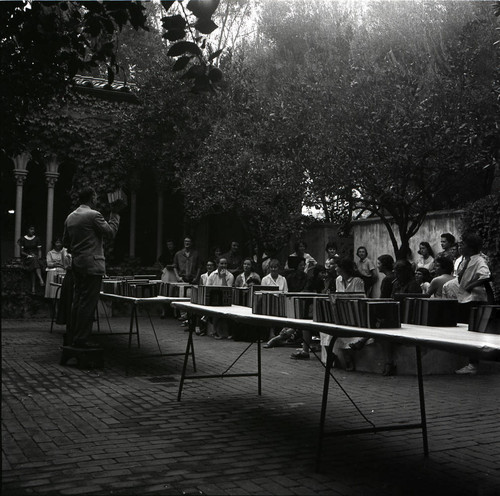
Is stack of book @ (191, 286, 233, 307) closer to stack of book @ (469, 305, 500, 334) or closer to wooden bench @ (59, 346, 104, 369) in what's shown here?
wooden bench @ (59, 346, 104, 369)

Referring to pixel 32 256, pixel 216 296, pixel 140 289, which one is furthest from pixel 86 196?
pixel 32 256

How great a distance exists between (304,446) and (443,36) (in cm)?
1584

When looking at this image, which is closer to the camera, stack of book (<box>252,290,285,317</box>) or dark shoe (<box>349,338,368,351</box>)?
stack of book (<box>252,290,285,317</box>)

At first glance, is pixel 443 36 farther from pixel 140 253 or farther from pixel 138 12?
pixel 138 12

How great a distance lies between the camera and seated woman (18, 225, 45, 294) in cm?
1758

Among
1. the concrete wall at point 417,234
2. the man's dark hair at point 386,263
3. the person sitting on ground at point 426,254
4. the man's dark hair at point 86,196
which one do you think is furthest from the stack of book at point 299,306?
the concrete wall at point 417,234

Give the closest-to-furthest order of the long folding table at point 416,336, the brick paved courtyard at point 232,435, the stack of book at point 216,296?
the long folding table at point 416,336, the brick paved courtyard at point 232,435, the stack of book at point 216,296

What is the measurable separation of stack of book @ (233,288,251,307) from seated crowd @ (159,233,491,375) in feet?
2.79

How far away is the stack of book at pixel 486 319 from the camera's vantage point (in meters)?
4.26

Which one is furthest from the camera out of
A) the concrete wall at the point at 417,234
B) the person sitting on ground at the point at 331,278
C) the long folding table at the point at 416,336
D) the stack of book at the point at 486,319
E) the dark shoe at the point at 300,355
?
the concrete wall at the point at 417,234

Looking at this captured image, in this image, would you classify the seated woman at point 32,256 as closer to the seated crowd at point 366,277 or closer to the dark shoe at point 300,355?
the seated crowd at point 366,277

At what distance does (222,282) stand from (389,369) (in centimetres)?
580

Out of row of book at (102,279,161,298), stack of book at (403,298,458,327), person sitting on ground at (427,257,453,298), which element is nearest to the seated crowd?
person sitting on ground at (427,257,453,298)

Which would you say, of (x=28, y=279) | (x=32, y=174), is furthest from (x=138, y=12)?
(x=32, y=174)
